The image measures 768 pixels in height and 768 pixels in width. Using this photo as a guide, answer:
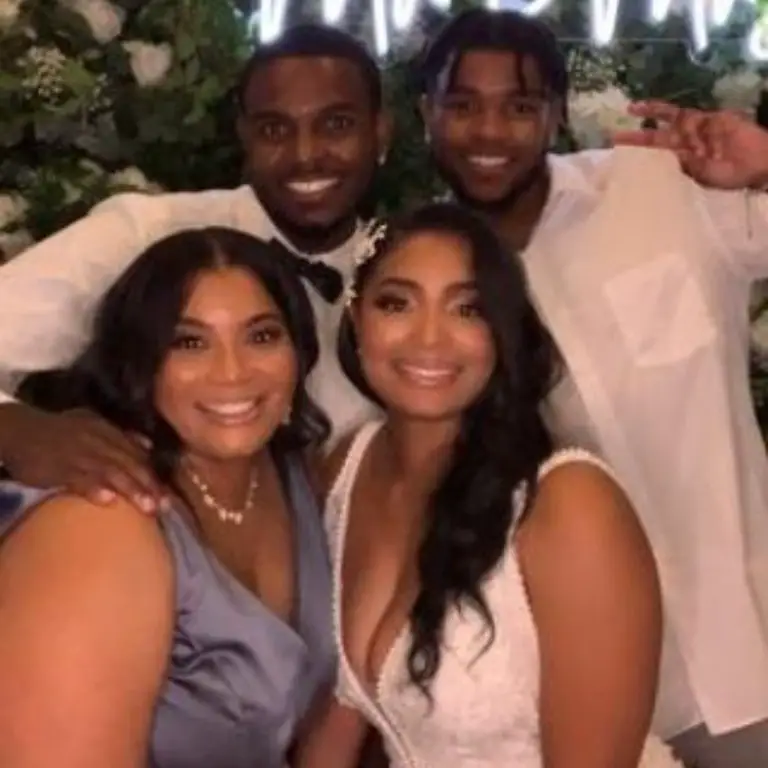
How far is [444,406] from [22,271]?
0.60 m

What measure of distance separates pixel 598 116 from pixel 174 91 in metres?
0.67

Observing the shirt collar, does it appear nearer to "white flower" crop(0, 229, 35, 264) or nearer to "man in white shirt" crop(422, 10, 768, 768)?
"man in white shirt" crop(422, 10, 768, 768)

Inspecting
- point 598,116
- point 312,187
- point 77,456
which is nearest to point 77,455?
point 77,456

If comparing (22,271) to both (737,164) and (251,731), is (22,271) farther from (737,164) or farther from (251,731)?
(737,164)

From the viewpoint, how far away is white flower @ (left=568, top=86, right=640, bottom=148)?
2.34 meters

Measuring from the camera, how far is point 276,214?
7.06 ft

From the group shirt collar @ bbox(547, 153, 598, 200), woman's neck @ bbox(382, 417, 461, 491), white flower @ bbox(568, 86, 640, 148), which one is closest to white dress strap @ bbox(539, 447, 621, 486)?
woman's neck @ bbox(382, 417, 461, 491)

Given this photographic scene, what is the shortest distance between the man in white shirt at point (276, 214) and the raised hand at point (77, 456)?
12 millimetres

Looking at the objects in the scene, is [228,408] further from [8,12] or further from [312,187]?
[8,12]

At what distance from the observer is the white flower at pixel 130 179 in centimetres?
230

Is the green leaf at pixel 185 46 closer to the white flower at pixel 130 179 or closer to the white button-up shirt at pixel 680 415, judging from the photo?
the white flower at pixel 130 179

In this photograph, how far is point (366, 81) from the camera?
2.15m

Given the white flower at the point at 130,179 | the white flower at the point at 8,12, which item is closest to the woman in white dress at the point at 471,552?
the white flower at the point at 130,179

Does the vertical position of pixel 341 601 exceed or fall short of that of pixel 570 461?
it falls short
